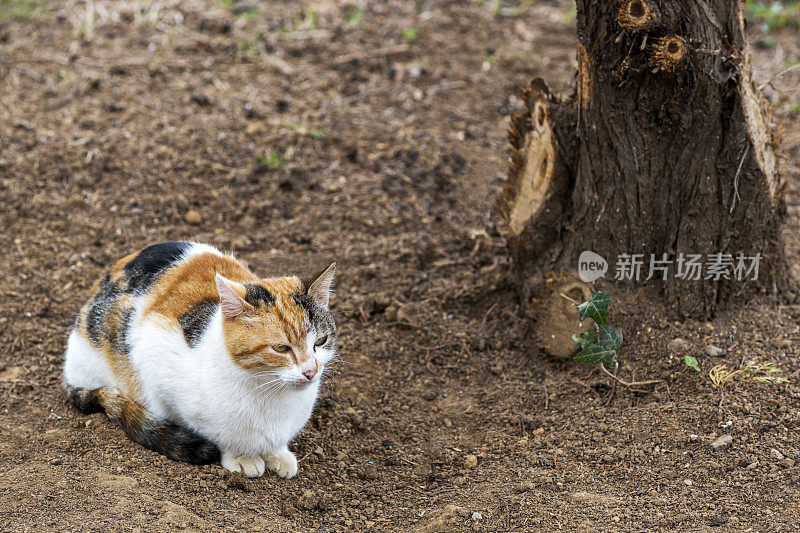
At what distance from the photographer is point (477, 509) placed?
299cm

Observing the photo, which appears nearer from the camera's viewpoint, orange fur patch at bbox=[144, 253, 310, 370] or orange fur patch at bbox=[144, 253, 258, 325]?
orange fur patch at bbox=[144, 253, 310, 370]

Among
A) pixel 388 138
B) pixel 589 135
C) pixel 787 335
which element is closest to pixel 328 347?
pixel 589 135

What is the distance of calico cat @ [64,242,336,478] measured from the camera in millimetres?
2949

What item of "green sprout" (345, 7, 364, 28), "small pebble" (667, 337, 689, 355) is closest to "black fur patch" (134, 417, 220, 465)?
"small pebble" (667, 337, 689, 355)

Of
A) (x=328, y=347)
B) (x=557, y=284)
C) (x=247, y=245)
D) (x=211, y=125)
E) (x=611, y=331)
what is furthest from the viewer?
(x=211, y=125)

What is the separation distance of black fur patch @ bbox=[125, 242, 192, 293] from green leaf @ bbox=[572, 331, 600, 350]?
1.94m

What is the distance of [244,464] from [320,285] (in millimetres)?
840

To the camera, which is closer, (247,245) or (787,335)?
(787,335)

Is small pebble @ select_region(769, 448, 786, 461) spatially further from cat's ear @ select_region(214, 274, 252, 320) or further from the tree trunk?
cat's ear @ select_region(214, 274, 252, 320)

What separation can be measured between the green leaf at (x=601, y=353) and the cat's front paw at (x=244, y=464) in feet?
5.21

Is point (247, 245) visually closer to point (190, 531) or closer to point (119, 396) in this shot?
point (119, 396)

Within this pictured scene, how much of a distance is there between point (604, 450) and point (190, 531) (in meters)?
1.79

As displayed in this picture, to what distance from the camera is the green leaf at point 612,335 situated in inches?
140

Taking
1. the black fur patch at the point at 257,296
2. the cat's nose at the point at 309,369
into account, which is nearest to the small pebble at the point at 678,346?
the cat's nose at the point at 309,369
